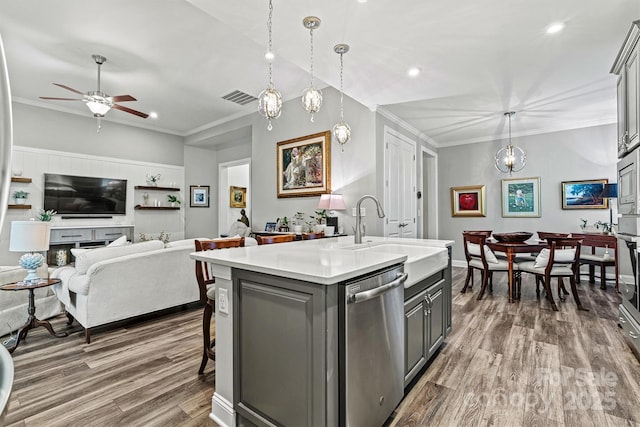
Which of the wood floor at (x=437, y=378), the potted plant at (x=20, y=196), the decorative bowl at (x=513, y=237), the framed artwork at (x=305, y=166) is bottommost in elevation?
the wood floor at (x=437, y=378)

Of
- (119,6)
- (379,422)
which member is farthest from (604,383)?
(119,6)

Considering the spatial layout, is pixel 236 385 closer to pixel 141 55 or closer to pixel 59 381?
pixel 59 381

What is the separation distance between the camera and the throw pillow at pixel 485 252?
428cm

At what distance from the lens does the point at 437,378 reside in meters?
2.29

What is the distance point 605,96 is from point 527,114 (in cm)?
94

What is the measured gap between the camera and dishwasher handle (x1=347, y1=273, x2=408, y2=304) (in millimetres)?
1493

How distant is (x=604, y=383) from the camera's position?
2195 millimetres

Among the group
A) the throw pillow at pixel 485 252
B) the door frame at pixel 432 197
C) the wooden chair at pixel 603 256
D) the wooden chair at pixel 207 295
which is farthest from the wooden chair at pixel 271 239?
the door frame at pixel 432 197

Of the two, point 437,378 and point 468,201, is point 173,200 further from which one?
point 437,378

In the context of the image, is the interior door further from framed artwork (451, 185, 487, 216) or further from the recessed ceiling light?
the recessed ceiling light

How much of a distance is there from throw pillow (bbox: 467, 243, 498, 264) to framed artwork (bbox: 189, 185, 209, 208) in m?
5.98

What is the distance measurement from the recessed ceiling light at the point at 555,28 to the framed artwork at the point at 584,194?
362 centimetres

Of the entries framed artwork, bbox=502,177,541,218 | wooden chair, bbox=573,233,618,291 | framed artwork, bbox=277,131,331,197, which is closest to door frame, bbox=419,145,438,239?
framed artwork, bbox=502,177,541,218

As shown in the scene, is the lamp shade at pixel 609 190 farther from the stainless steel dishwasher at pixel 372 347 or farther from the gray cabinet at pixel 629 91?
the stainless steel dishwasher at pixel 372 347
